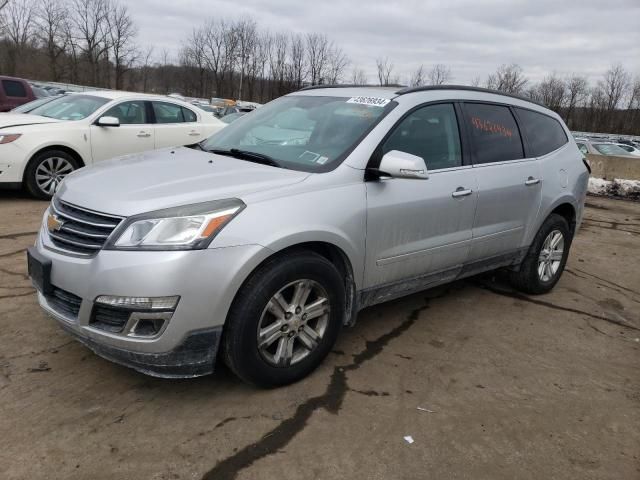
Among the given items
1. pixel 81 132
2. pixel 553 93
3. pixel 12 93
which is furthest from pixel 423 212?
pixel 553 93

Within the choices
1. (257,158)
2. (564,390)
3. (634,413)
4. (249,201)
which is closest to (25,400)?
(249,201)

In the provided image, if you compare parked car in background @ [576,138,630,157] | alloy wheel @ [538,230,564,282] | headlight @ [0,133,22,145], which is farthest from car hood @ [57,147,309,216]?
parked car in background @ [576,138,630,157]

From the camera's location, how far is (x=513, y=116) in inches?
178

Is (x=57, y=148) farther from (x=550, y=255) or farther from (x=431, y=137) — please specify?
(x=550, y=255)

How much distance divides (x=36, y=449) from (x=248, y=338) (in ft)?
3.53

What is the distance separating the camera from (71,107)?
796 centimetres

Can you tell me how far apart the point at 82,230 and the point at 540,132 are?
391cm

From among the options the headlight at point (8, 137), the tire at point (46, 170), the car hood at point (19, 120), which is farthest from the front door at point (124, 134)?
the headlight at point (8, 137)

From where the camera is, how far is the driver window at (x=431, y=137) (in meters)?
3.51

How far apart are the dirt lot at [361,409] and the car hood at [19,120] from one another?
3.79m

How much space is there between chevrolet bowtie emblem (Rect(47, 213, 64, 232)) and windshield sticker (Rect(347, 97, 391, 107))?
80.3 inches

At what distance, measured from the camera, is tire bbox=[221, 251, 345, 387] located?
8.87ft

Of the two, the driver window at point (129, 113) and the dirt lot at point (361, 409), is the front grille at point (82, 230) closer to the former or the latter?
the dirt lot at point (361, 409)

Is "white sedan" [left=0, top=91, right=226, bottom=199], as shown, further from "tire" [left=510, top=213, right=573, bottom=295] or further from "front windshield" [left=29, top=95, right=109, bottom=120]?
"tire" [left=510, top=213, right=573, bottom=295]
